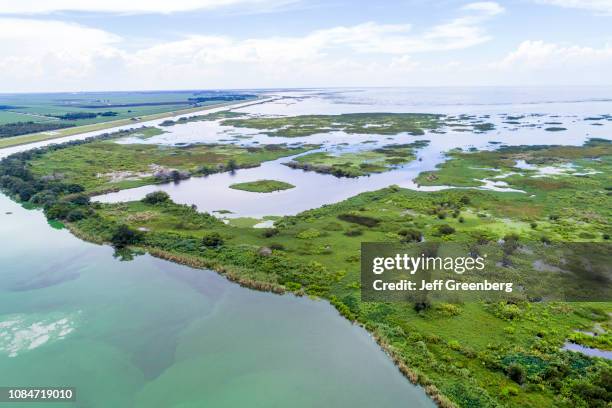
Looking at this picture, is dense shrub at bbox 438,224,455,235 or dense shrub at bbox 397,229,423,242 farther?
dense shrub at bbox 438,224,455,235

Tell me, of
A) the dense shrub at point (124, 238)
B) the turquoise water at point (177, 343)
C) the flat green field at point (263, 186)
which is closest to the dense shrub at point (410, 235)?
the turquoise water at point (177, 343)

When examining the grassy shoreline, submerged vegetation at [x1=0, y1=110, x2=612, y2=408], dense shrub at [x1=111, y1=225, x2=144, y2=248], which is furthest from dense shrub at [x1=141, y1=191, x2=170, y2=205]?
the grassy shoreline

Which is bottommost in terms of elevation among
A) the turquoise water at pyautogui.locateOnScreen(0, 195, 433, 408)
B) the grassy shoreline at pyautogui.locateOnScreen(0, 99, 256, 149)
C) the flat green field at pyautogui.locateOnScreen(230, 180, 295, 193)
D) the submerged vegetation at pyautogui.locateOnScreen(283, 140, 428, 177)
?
the turquoise water at pyautogui.locateOnScreen(0, 195, 433, 408)

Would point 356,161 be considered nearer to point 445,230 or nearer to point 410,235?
point 445,230

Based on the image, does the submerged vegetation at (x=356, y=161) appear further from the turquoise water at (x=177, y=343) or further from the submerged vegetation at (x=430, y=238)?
the turquoise water at (x=177, y=343)

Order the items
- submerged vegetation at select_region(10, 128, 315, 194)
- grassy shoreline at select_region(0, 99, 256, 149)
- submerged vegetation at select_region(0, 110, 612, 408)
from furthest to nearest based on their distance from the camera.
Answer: grassy shoreline at select_region(0, 99, 256, 149), submerged vegetation at select_region(10, 128, 315, 194), submerged vegetation at select_region(0, 110, 612, 408)

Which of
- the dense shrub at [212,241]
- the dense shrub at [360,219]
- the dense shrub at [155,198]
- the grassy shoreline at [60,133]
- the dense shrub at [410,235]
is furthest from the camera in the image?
the grassy shoreline at [60,133]

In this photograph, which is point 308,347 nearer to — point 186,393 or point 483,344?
point 186,393

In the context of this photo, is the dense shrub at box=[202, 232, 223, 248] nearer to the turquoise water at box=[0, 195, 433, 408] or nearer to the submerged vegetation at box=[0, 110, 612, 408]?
the submerged vegetation at box=[0, 110, 612, 408]
